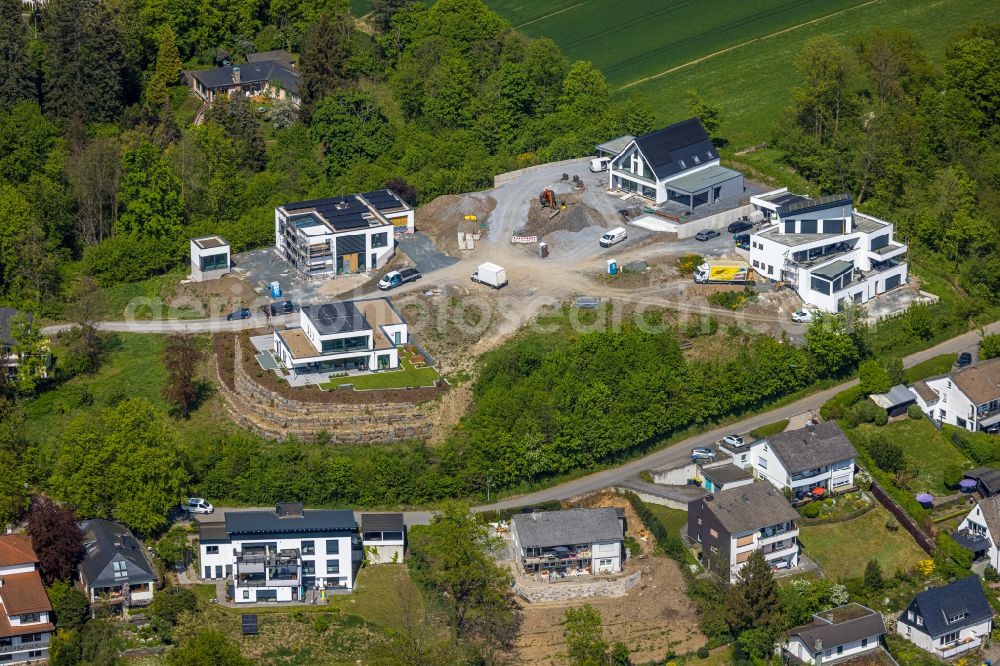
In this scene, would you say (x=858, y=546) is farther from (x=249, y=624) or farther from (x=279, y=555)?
(x=249, y=624)

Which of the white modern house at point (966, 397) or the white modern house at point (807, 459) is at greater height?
the white modern house at point (966, 397)

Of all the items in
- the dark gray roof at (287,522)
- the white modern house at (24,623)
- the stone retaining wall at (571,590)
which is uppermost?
the dark gray roof at (287,522)

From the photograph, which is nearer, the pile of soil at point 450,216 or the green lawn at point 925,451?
the green lawn at point 925,451

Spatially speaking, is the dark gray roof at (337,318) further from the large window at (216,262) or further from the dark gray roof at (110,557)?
the dark gray roof at (110,557)

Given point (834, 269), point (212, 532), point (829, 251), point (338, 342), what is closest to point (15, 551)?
point (212, 532)

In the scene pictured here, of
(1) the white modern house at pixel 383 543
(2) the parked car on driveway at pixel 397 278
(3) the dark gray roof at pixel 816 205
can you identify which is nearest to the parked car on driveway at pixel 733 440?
(3) the dark gray roof at pixel 816 205

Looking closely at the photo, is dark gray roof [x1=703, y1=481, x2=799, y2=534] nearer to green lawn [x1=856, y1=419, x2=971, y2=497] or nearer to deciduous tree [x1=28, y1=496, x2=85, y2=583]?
green lawn [x1=856, y1=419, x2=971, y2=497]

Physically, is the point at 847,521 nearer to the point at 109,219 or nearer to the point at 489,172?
the point at 489,172
